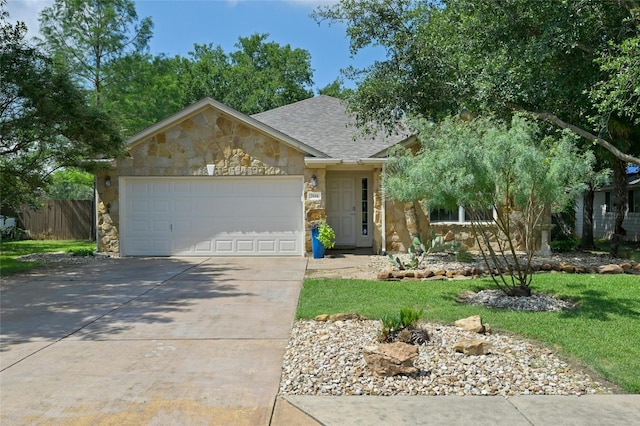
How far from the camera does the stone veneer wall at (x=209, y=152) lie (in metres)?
13.9

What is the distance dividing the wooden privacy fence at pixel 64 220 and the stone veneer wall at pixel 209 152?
900 centimetres

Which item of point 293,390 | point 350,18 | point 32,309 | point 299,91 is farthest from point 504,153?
point 299,91

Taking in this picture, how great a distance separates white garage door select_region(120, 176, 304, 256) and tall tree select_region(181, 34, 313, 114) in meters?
19.3

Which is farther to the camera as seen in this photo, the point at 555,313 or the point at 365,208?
the point at 365,208

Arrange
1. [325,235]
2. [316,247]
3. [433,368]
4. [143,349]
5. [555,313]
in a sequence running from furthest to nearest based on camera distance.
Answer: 1. [316,247]
2. [325,235]
3. [555,313]
4. [143,349]
5. [433,368]

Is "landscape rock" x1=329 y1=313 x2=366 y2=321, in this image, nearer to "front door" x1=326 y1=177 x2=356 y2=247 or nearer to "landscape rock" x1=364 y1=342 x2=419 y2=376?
"landscape rock" x1=364 y1=342 x2=419 y2=376

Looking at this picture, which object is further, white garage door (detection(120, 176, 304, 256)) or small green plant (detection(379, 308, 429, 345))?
white garage door (detection(120, 176, 304, 256))

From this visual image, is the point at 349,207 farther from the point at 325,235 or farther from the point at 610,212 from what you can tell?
the point at 610,212

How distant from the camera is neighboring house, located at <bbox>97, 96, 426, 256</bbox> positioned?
13875mm

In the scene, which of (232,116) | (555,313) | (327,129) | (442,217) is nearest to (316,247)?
(442,217)

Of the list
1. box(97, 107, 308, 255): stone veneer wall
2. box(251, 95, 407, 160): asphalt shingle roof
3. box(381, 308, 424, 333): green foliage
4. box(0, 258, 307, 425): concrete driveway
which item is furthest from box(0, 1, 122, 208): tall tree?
box(381, 308, 424, 333): green foliage

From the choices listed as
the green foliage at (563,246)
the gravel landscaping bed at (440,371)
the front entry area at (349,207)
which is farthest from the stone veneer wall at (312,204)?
the gravel landscaping bed at (440,371)

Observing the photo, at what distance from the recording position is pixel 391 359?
4625 mm

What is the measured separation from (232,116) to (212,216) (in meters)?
2.88
